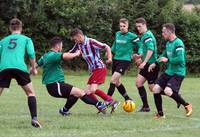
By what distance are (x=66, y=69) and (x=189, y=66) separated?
21.6 feet

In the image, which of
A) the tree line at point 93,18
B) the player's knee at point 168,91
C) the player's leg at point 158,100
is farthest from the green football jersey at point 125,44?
the tree line at point 93,18

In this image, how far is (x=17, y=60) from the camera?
10.5 meters

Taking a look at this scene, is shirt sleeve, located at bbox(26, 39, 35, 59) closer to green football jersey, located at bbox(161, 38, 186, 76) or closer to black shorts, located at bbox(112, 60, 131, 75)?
green football jersey, located at bbox(161, 38, 186, 76)

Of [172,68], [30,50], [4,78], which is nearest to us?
[30,50]

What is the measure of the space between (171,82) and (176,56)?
1.73ft

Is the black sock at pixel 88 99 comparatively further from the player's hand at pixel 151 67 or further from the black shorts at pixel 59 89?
the player's hand at pixel 151 67

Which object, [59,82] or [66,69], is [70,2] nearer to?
[66,69]

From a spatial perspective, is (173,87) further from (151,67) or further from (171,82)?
(151,67)

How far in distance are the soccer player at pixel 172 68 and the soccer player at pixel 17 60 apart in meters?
2.88

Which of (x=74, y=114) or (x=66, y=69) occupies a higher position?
(x=74, y=114)

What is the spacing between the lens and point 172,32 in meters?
12.3

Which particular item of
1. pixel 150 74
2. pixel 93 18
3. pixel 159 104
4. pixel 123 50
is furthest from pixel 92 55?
pixel 93 18

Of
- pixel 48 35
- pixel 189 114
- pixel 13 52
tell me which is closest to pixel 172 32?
pixel 189 114

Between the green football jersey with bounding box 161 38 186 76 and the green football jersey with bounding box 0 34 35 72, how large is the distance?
311cm
